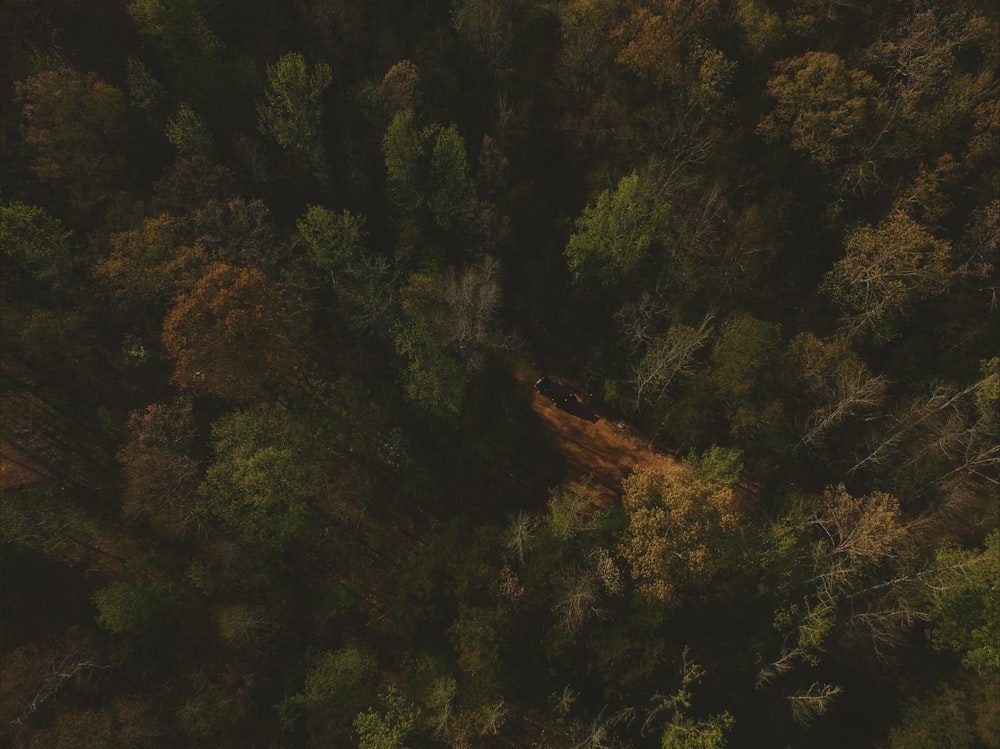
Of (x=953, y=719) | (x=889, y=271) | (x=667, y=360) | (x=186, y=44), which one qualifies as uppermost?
(x=186, y=44)

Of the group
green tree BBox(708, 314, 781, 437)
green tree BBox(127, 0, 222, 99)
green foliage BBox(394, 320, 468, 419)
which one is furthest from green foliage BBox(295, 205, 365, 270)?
green tree BBox(708, 314, 781, 437)

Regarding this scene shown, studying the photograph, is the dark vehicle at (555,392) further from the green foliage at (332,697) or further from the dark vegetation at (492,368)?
the green foliage at (332,697)

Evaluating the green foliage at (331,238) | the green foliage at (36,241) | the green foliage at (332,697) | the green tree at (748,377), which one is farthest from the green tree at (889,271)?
the green foliage at (36,241)

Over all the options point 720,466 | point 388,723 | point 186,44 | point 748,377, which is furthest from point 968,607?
point 186,44

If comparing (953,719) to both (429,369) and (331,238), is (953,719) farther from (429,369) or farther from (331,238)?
(331,238)

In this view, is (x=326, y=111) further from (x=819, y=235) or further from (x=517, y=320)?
(x=819, y=235)
